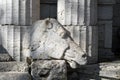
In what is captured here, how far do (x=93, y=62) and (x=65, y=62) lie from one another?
103 cm

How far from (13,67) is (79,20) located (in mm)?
1448

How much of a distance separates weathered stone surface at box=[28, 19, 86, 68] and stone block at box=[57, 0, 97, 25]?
1.30 ft

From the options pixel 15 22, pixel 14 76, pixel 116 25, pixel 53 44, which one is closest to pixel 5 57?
pixel 15 22

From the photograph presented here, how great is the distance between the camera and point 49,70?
5.20m

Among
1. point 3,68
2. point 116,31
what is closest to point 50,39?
point 3,68

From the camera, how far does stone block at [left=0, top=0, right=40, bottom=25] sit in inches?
237

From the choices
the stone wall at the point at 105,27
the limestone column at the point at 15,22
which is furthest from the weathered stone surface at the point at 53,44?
the stone wall at the point at 105,27

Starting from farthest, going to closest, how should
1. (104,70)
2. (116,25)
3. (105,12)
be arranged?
1. (116,25)
2. (105,12)
3. (104,70)

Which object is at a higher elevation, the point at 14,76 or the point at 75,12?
the point at 75,12

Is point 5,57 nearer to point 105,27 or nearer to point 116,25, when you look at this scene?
point 105,27

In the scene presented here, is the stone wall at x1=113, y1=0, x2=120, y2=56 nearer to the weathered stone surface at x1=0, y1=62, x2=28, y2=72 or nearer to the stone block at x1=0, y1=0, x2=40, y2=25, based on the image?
the stone block at x1=0, y1=0, x2=40, y2=25

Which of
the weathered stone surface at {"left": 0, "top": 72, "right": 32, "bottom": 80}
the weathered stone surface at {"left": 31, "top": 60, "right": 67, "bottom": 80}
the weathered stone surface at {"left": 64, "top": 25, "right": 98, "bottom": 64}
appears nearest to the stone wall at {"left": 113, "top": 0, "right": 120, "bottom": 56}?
the weathered stone surface at {"left": 64, "top": 25, "right": 98, "bottom": 64}

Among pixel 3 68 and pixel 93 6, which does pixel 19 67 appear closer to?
pixel 3 68

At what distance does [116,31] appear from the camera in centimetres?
770
